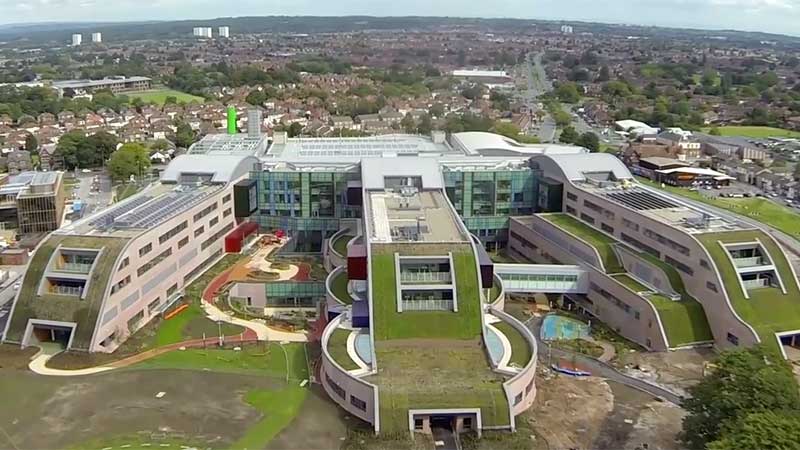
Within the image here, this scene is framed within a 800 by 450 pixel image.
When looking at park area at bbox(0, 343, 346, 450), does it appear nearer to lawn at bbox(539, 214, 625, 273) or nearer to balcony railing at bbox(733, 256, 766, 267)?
lawn at bbox(539, 214, 625, 273)

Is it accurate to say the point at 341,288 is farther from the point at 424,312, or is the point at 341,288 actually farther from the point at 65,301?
the point at 65,301

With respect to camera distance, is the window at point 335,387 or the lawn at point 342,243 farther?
the lawn at point 342,243

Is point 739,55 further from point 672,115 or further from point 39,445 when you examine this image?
point 39,445

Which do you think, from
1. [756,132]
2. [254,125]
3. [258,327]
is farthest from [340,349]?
[756,132]

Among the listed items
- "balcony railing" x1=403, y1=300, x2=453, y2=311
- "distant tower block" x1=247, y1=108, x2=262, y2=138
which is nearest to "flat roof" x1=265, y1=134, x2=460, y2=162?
"distant tower block" x1=247, y1=108, x2=262, y2=138

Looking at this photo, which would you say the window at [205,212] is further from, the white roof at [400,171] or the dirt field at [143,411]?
the dirt field at [143,411]

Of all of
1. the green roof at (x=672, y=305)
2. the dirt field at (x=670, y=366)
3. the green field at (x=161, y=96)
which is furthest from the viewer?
the green field at (x=161, y=96)

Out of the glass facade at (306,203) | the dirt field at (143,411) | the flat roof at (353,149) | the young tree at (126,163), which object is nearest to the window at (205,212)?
the glass facade at (306,203)
